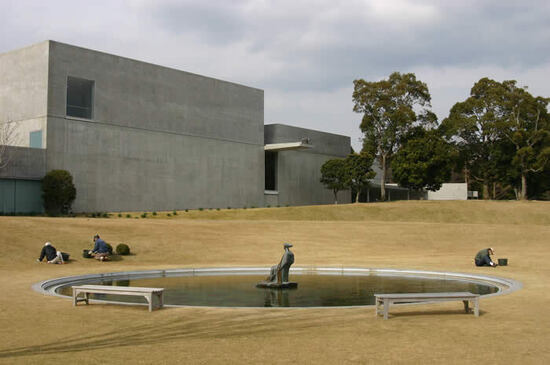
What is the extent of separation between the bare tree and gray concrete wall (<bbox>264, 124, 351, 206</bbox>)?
27.1 metres

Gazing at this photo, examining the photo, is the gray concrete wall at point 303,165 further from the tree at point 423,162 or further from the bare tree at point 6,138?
the bare tree at point 6,138

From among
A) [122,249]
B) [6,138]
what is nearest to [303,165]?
[6,138]

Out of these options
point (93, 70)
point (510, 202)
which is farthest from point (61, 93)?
point (510, 202)

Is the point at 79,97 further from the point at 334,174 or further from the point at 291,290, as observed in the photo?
the point at 291,290

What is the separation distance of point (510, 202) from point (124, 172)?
39.7 m

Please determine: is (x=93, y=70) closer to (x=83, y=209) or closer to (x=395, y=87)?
(x=83, y=209)

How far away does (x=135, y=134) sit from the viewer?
48625 mm

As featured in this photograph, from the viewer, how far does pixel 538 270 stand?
68.6 ft

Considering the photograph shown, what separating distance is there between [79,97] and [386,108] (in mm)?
35189

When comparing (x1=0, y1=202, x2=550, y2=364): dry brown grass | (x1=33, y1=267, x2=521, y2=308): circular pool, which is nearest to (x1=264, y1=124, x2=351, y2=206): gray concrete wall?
(x1=0, y1=202, x2=550, y2=364): dry brown grass

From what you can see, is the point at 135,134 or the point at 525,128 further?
the point at 525,128

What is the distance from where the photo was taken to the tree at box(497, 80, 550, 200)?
64062 millimetres

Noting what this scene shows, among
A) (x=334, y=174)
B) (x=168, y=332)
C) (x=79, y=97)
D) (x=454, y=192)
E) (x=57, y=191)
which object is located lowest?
(x=168, y=332)

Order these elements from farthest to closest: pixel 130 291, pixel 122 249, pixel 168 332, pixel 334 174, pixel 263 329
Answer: pixel 334 174 → pixel 122 249 → pixel 130 291 → pixel 263 329 → pixel 168 332
